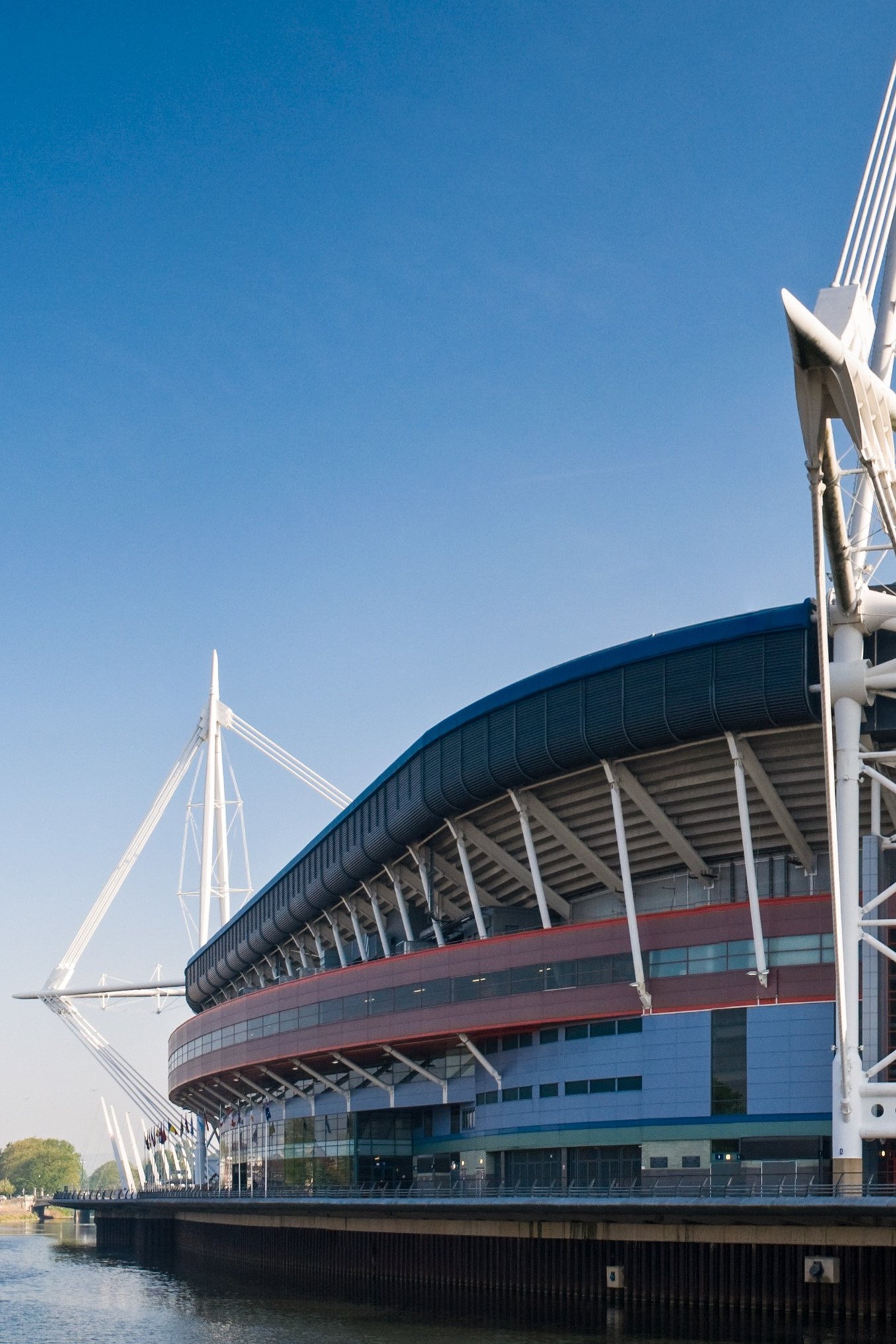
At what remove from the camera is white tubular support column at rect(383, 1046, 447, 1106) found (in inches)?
2643

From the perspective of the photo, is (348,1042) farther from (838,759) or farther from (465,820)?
(838,759)

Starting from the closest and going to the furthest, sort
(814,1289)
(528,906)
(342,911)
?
(814,1289) < (528,906) < (342,911)

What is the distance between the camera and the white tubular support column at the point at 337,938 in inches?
3369

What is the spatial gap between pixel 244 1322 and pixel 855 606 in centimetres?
3042

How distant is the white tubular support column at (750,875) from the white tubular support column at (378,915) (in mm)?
24992

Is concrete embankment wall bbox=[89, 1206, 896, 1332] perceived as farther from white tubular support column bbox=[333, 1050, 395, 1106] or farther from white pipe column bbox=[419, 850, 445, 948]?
white pipe column bbox=[419, 850, 445, 948]

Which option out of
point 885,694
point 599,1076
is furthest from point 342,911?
point 885,694

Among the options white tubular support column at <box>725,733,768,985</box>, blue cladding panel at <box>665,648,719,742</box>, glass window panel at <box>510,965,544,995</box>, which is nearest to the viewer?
white tubular support column at <box>725,733,768,985</box>

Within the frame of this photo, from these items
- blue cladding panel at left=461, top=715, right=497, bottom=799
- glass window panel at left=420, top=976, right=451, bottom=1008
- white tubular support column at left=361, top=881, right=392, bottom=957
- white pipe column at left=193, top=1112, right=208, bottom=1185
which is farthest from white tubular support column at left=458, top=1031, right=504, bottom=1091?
white pipe column at left=193, top=1112, right=208, bottom=1185

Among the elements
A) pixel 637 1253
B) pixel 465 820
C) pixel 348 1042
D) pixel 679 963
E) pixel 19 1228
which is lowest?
pixel 19 1228

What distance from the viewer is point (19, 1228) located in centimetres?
17075

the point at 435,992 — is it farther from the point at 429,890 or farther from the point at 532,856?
the point at 532,856

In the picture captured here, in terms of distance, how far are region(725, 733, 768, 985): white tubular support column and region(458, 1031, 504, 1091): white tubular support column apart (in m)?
14.4

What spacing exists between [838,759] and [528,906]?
24.7 m
